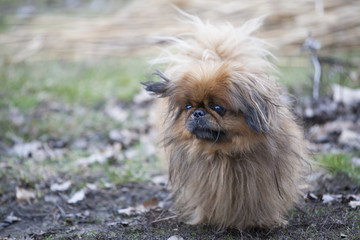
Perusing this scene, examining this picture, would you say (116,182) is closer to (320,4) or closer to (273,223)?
(273,223)

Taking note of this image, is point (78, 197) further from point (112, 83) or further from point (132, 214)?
point (112, 83)

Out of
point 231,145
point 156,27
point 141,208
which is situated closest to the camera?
point 231,145

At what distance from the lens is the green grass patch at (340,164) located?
3967 mm

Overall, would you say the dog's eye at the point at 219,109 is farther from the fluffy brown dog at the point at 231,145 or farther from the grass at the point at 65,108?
the grass at the point at 65,108

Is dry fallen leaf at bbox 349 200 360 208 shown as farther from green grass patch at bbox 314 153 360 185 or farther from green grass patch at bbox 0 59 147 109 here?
green grass patch at bbox 0 59 147 109

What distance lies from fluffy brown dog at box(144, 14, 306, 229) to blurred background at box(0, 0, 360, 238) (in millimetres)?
705

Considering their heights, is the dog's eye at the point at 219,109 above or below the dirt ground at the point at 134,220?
above

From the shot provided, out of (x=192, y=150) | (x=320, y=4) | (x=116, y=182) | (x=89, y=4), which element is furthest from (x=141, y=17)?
(x=192, y=150)

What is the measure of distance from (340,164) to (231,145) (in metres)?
1.74

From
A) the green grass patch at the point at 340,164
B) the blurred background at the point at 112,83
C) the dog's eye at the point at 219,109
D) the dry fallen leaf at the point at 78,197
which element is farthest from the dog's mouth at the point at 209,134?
the green grass patch at the point at 340,164

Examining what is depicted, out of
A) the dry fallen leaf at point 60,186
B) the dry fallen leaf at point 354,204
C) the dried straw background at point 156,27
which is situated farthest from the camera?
the dried straw background at point 156,27

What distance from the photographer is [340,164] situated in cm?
414

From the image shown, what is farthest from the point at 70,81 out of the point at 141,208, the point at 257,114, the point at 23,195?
the point at 257,114

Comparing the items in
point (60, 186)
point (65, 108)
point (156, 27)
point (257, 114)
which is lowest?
point (60, 186)
